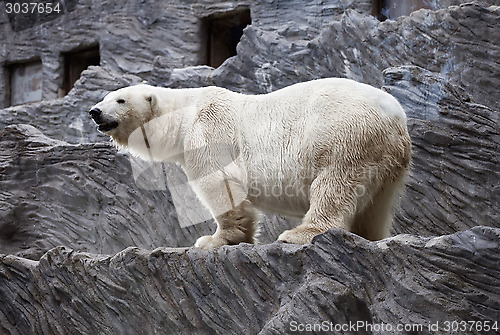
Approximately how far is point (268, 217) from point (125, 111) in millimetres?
2128

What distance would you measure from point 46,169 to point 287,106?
4.01 m

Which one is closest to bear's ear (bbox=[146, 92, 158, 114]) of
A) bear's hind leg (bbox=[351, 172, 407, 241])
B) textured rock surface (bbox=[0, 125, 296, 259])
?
bear's hind leg (bbox=[351, 172, 407, 241])

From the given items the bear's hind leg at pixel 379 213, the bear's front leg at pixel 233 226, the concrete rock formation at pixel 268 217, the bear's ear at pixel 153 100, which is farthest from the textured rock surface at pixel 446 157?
the bear's ear at pixel 153 100

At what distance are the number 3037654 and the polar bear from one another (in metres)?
7.66

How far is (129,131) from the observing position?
4668mm

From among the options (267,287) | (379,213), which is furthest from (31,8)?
Answer: (267,287)

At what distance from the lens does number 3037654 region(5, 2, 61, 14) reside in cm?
1160

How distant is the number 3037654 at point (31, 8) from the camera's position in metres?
11.6

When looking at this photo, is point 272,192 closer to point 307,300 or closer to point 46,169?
point 307,300

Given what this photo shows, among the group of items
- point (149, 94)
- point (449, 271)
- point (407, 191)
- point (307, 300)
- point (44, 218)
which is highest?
point (149, 94)

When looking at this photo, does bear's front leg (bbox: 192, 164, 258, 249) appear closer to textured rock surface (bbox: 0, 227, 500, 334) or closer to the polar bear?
the polar bear

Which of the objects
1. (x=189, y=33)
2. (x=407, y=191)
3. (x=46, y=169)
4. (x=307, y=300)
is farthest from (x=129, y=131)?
(x=189, y=33)

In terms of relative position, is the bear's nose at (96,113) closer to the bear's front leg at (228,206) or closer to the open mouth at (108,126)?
the open mouth at (108,126)

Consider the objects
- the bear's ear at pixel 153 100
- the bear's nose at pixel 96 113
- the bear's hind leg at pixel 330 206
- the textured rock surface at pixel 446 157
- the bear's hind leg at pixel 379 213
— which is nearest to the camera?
the bear's hind leg at pixel 330 206
